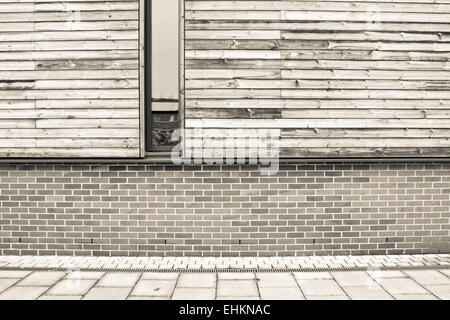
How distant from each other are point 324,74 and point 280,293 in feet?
9.14

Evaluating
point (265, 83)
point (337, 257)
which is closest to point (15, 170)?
point (265, 83)

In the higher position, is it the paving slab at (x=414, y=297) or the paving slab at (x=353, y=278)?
the paving slab at (x=353, y=278)

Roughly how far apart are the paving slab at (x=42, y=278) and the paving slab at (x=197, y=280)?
136 cm

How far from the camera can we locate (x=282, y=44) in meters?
5.30

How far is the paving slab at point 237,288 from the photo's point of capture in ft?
13.7

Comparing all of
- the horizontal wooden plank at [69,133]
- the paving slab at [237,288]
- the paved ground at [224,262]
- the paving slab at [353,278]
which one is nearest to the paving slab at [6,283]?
the paved ground at [224,262]

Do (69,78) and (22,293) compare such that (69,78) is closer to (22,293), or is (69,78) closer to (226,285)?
(22,293)

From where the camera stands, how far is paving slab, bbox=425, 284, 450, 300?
4098 mm

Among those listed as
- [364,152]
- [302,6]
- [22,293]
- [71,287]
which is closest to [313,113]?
[364,152]

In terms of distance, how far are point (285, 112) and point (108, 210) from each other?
261 centimetres

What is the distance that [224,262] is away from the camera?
204 inches

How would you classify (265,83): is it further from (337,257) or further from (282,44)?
(337,257)

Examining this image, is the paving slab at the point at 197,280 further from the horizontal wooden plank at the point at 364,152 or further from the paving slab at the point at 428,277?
the paving slab at the point at 428,277

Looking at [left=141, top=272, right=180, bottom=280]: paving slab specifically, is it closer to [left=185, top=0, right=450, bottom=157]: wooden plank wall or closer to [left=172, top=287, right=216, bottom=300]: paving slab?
[left=172, top=287, right=216, bottom=300]: paving slab
